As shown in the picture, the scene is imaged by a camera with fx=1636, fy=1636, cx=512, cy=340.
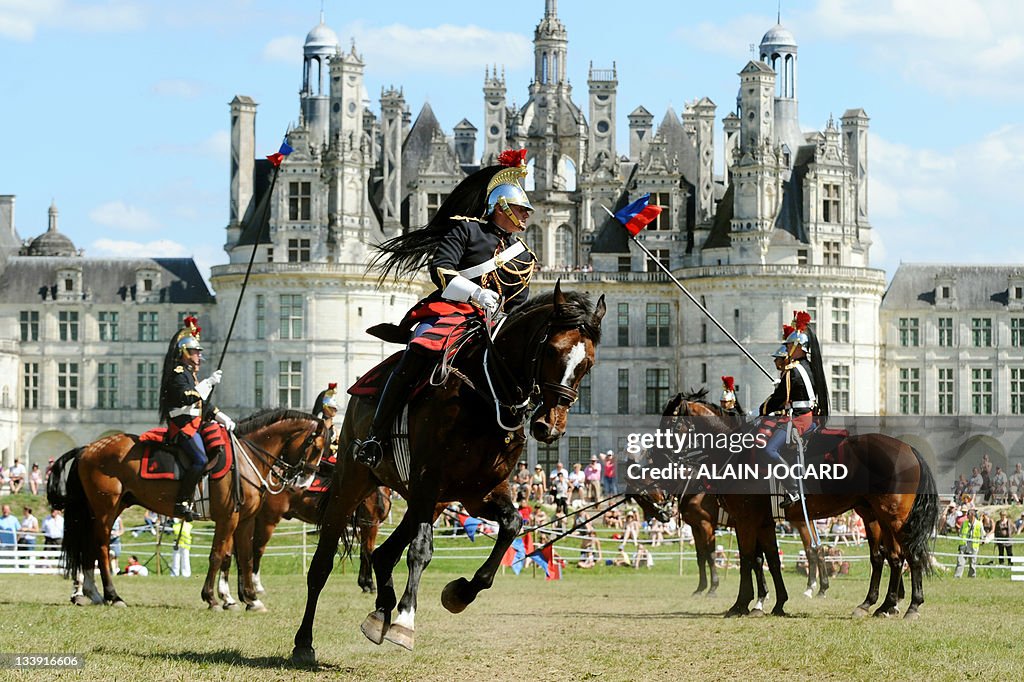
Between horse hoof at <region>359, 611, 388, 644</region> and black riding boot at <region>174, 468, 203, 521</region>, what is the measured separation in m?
9.39

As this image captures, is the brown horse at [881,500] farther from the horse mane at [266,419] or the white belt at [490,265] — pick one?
the white belt at [490,265]

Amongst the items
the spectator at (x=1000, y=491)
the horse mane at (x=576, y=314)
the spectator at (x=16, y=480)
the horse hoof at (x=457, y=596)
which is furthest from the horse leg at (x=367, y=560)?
the spectator at (x=16, y=480)

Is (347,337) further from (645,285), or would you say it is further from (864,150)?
(864,150)

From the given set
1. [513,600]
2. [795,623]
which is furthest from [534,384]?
[513,600]

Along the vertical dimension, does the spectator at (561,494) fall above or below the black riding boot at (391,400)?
below

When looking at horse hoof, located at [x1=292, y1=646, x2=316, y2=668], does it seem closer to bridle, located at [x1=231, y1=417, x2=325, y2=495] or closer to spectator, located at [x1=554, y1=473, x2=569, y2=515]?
bridle, located at [x1=231, y1=417, x2=325, y2=495]

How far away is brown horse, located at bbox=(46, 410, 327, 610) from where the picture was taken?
74.6 ft

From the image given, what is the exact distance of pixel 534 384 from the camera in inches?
520

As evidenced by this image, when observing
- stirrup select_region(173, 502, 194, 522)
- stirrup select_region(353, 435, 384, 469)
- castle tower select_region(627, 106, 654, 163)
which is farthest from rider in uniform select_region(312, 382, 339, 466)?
castle tower select_region(627, 106, 654, 163)

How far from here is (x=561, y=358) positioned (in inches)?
515

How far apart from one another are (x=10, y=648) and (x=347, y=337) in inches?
2240

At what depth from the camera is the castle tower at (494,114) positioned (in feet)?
272

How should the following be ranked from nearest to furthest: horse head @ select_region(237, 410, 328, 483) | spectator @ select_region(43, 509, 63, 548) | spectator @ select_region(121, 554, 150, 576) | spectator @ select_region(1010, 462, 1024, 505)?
horse head @ select_region(237, 410, 328, 483), spectator @ select_region(121, 554, 150, 576), spectator @ select_region(43, 509, 63, 548), spectator @ select_region(1010, 462, 1024, 505)

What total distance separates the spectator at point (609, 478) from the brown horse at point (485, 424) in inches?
1657
